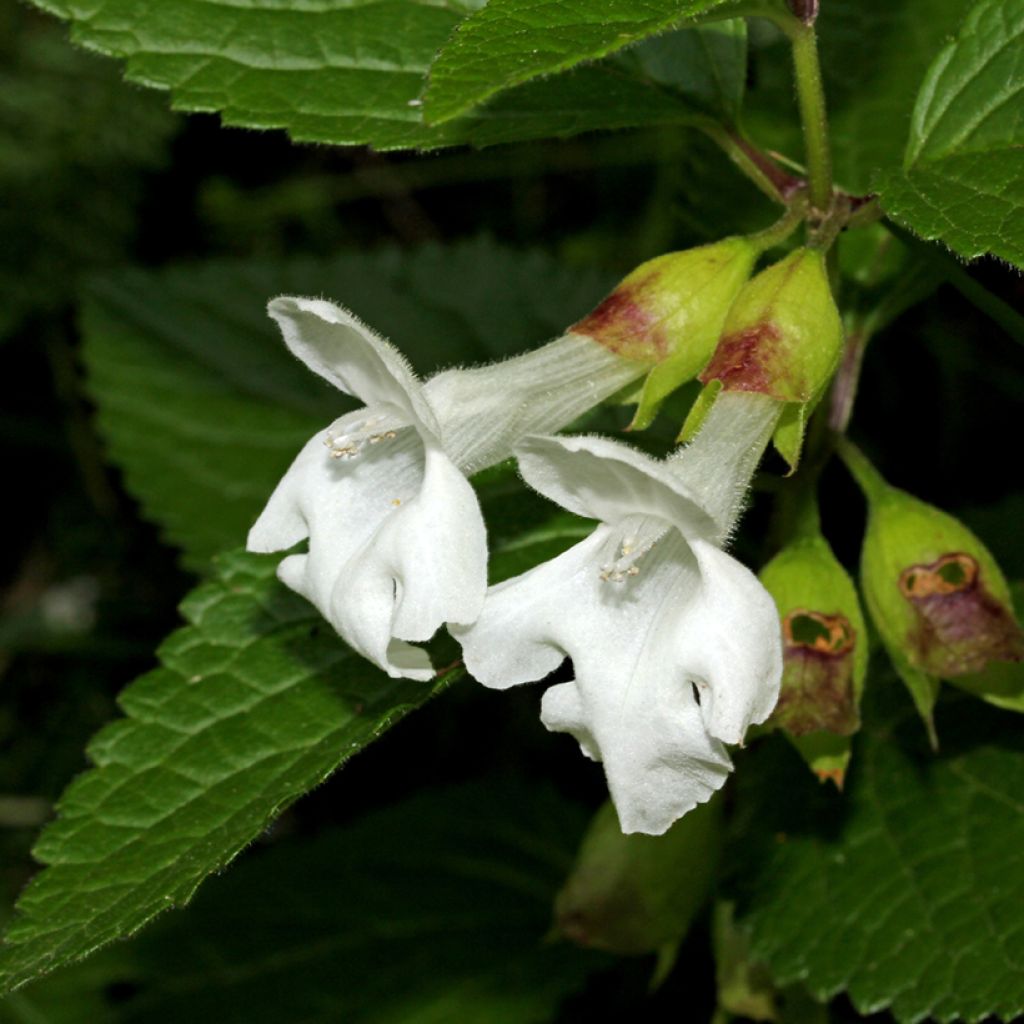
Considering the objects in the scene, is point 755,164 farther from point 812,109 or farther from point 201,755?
point 201,755

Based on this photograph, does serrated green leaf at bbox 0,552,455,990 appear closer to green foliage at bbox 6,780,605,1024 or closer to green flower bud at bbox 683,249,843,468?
green flower bud at bbox 683,249,843,468

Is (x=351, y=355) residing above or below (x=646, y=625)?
above

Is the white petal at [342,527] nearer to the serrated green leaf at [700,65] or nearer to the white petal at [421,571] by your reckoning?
the white petal at [421,571]

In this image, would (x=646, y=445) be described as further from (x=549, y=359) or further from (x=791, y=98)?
(x=791, y=98)

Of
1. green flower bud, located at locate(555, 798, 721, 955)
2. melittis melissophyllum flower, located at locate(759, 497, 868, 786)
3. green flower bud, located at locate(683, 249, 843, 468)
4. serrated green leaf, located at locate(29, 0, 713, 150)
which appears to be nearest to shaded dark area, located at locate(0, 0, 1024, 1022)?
green flower bud, located at locate(555, 798, 721, 955)

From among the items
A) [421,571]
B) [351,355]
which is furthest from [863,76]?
[421,571]

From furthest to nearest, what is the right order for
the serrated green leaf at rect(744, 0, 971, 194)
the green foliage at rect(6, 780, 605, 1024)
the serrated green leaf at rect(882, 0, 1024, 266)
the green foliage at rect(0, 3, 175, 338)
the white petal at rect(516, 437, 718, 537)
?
the green foliage at rect(0, 3, 175, 338)
the green foliage at rect(6, 780, 605, 1024)
the serrated green leaf at rect(744, 0, 971, 194)
the serrated green leaf at rect(882, 0, 1024, 266)
the white petal at rect(516, 437, 718, 537)

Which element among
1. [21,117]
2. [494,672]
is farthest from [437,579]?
[21,117]
